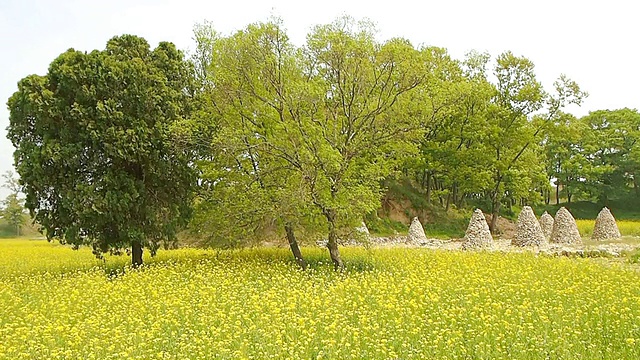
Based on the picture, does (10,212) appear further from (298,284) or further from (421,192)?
(298,284)

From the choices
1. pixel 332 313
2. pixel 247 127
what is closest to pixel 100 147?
pixel 247 127

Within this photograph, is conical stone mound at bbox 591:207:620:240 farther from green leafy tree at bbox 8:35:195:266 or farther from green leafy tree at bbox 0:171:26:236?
green leafy tree at bbox 0:171:26:236

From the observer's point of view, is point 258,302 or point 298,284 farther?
point 298,284

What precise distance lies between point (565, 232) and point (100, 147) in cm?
2117

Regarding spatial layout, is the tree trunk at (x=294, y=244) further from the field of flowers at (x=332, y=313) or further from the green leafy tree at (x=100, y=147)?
the green leafy tree at (x=100, y=147)

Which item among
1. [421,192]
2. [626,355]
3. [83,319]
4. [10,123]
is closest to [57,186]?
[10,123]

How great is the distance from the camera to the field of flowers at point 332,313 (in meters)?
7.93

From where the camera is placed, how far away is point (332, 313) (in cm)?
1022

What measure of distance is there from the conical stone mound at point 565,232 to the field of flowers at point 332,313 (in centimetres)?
908

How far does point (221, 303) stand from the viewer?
1104 cm

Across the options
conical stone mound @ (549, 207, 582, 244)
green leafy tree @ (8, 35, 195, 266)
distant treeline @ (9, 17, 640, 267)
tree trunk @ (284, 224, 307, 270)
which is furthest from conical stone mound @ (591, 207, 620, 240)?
green leafy tree @ (8, 35, 195, 266)

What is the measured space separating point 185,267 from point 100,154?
465 cm

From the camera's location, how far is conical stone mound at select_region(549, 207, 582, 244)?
25.6 metres

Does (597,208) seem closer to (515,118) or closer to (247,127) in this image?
(515,118)
